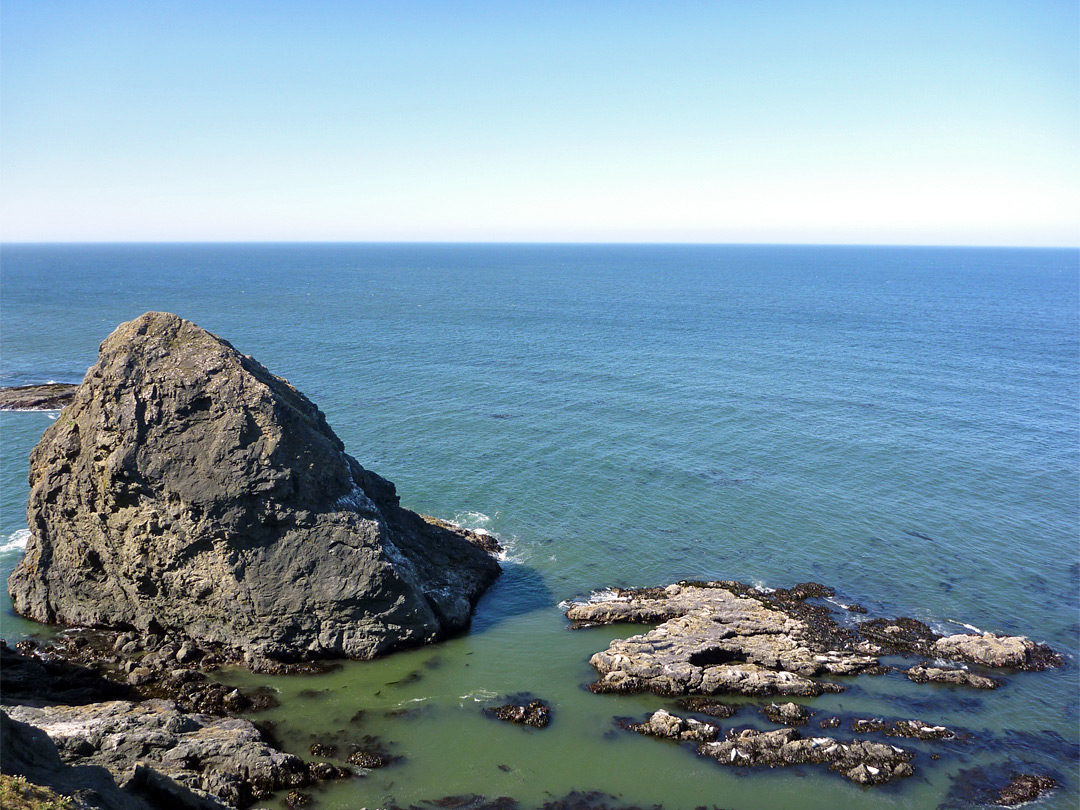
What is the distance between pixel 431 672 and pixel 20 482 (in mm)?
42157

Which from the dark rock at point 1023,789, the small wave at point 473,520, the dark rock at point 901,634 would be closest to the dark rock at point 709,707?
the dark rock at point 1023,789

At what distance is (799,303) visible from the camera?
18550 cm

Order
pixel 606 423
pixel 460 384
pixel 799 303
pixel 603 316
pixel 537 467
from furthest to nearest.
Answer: pixel 799 303 < pixel 603 316 < pixel 460 384 < pixel 606 423 < pixel 537 467

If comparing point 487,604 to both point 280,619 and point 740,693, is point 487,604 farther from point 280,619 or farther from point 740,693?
point 740,693

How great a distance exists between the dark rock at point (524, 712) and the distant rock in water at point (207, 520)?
701 centimetres

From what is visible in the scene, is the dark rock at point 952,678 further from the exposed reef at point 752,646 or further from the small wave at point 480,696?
the small wave at point 480,696

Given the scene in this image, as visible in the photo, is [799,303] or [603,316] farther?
[799,303]

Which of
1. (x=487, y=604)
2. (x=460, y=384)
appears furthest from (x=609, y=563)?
(x=460, y=384)

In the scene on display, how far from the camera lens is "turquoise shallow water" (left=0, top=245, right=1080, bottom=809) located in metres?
31.7

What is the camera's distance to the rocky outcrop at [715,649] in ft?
116

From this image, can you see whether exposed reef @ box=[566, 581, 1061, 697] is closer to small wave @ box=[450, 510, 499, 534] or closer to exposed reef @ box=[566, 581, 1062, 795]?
exposed reef @ box=[566, 581, 1062, 795]

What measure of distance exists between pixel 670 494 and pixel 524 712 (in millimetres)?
28721

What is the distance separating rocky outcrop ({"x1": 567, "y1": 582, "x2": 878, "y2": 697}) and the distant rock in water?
36.1ft

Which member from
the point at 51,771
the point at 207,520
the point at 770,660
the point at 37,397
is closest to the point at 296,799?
the point at 51,771
